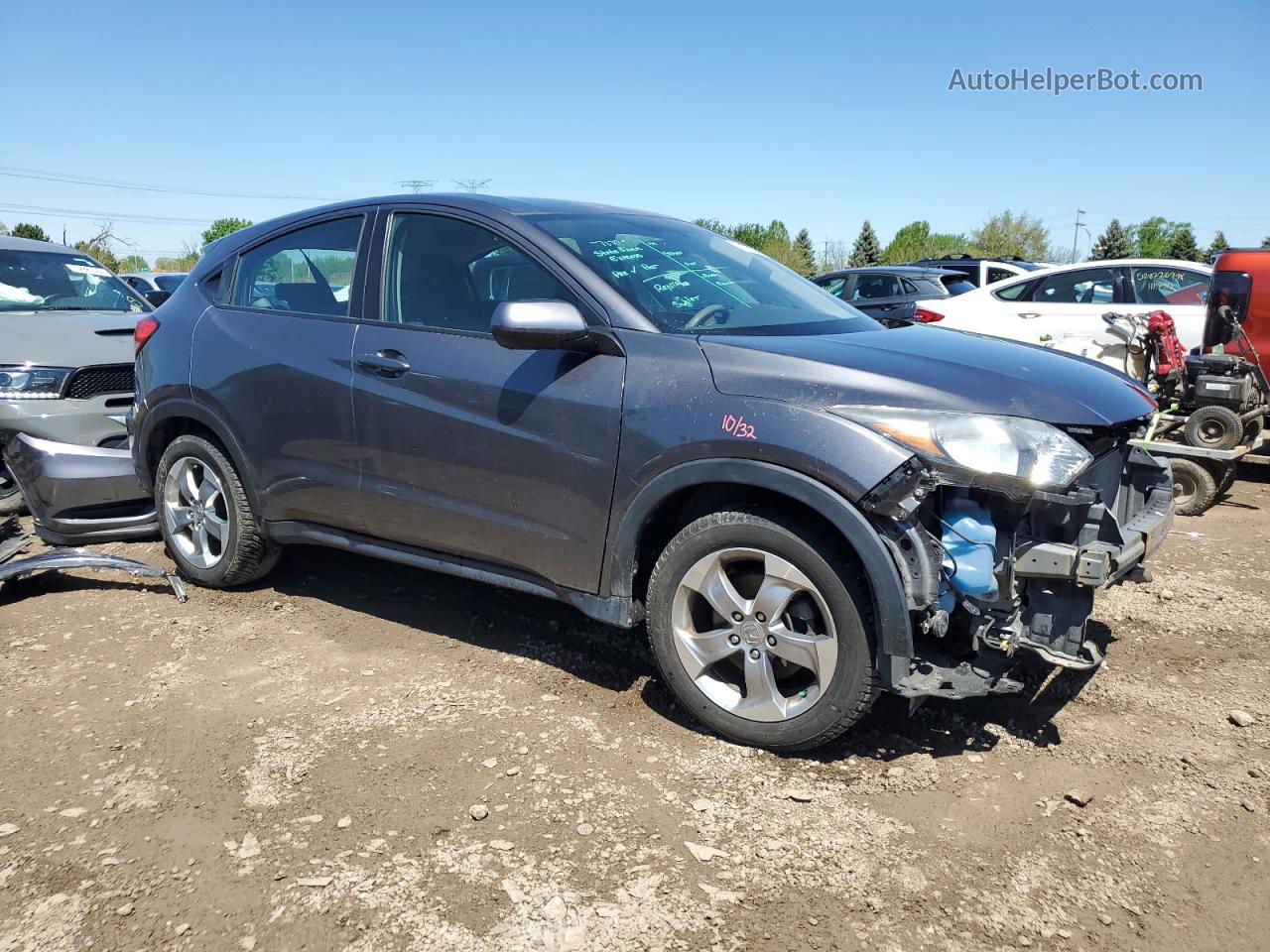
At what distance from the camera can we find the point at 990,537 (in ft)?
9.57

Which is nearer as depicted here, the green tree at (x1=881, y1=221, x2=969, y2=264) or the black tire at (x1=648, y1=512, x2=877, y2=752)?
the black tire at (x1=648, y1=512, x2=877, y2=752)

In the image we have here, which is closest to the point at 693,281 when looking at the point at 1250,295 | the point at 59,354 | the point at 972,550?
the point at 972,550

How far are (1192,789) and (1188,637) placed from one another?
4.78 ft

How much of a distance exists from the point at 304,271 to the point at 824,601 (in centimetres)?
282

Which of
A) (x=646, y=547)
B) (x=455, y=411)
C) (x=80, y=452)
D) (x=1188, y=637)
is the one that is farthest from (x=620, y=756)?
(x=80, y=452)

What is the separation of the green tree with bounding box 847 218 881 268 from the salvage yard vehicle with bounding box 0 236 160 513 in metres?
56.8

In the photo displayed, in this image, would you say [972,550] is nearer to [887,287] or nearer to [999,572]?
[999,572]

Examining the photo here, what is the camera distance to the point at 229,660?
13.5 ft

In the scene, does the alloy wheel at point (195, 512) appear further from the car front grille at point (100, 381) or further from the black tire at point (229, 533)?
the car front grille at point (100, 381)

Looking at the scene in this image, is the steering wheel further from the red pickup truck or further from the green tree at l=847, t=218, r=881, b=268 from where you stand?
the green tree at l=847, t=218, r=881, b=268

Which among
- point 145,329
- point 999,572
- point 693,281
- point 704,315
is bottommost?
point 999,572

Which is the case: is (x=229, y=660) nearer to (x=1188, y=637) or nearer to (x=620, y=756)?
(x=620, y=756)

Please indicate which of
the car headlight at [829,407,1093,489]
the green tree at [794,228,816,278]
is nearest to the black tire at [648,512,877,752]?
the car headlight at [829,407,1093,489]

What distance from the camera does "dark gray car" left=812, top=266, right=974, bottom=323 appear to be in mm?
13469
